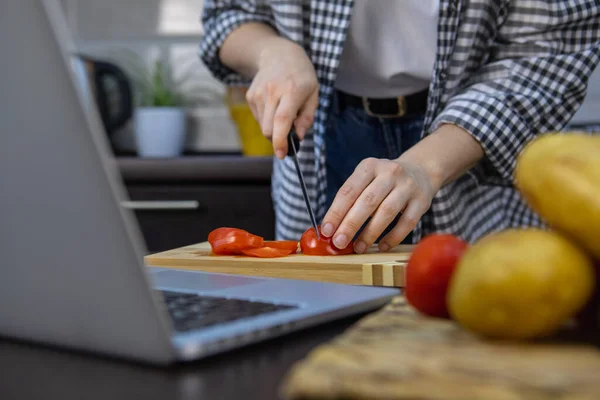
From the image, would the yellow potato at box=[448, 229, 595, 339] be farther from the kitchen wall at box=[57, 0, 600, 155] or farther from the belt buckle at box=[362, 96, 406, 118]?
the kitchen wall at box=[57, 0, 600, 155]

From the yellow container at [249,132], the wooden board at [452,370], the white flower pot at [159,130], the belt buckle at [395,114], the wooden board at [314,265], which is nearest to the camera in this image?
the wooden board at [452,370]

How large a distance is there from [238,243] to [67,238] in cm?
72

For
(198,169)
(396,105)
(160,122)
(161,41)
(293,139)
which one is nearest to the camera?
(293,139)

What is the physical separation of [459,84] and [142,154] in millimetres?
1569

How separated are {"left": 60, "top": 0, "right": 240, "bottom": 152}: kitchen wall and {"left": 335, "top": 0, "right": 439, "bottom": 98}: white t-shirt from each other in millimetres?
1457

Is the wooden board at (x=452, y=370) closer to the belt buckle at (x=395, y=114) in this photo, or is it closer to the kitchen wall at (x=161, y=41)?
the belt buckle at (x=395, y=114)

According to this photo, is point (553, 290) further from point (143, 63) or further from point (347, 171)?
point (143, 63)

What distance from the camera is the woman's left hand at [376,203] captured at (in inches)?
45.4

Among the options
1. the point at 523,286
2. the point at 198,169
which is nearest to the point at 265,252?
the point at 523,286

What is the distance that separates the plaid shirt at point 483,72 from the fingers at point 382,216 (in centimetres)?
21

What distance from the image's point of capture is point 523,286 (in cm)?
40

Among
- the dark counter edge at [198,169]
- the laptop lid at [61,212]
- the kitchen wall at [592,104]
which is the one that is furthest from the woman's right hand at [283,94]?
the kitchen wall at [592,104]

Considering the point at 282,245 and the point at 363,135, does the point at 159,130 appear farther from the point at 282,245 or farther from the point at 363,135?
the point at 282,245

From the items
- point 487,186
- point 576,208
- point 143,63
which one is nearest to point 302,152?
point 487,186
